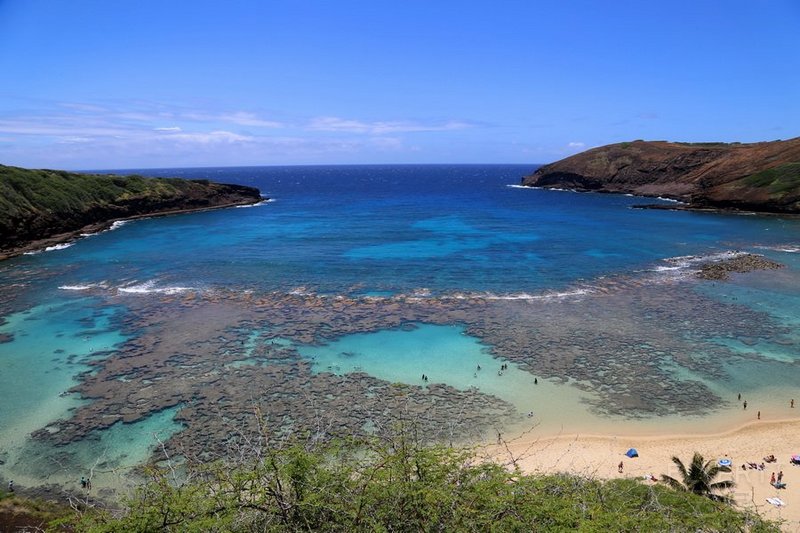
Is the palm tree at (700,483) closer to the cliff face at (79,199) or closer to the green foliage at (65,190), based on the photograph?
the cliff face at (79,199)

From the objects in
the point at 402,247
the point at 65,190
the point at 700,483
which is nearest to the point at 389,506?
the point at 700,483

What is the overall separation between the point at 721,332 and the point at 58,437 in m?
44.4

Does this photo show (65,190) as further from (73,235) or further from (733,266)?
(733,266)

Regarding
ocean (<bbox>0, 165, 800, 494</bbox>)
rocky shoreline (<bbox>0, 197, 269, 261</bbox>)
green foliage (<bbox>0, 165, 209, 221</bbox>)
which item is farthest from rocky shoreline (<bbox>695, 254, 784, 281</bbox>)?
green foliage (<bbox>0, 165, 209, 221</bbox>)

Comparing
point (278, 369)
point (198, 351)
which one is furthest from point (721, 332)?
point (198, 351)

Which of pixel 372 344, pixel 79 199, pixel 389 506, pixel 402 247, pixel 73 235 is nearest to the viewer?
pixel 389 506

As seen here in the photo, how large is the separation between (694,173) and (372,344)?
413 feet

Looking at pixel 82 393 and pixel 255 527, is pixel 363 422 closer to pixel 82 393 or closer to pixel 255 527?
pixel 255 527

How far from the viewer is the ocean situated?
86.7ft

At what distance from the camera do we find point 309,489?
13.3 meters

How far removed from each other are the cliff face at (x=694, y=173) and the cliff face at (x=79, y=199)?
103 metres

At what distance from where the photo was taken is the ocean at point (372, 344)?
26438 millimetres

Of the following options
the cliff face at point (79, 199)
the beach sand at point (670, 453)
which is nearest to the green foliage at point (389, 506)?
the beach sand at point (670, 453)

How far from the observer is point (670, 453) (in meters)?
24.3
